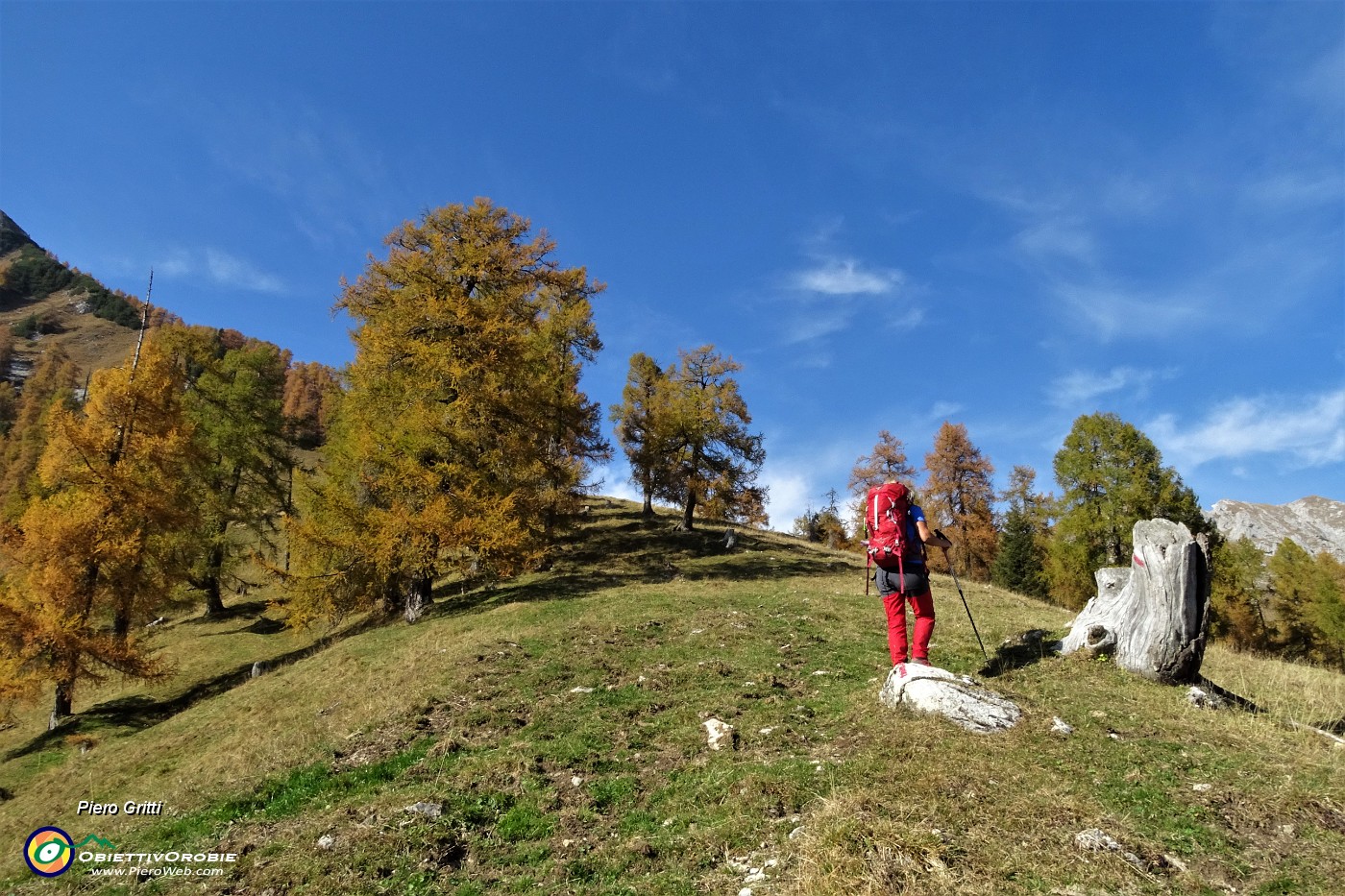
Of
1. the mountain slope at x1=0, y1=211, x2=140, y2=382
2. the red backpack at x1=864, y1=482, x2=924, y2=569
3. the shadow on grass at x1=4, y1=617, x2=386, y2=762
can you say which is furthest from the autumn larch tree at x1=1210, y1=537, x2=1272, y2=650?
the mountain slope at x1=0, y1=211, x2=140, y2=382

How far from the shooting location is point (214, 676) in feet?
74.7

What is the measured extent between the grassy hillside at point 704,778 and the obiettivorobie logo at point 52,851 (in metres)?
0.23

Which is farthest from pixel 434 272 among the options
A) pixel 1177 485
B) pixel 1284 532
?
pixel 1284 532

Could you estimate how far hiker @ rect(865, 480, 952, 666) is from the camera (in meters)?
9.37

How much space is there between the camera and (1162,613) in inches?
371

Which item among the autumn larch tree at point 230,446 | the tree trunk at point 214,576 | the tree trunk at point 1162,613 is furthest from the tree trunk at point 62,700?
the tree trunk at point 1162,613

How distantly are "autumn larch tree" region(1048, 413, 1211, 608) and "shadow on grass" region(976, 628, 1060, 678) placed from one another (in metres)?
24.0

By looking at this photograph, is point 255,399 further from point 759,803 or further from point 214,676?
point 759,803

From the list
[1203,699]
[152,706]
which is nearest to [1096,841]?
[1203,699]

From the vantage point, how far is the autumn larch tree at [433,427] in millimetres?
20141

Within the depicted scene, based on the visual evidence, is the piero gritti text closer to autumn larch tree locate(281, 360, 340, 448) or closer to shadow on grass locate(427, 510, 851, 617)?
shadow on grass locate(427, 510, 851, 617)

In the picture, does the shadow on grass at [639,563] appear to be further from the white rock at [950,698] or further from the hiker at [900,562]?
the white rock at [950,698]

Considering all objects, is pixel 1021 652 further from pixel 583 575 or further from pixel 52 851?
pixel 583 575

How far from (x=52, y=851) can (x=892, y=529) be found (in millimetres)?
12304
